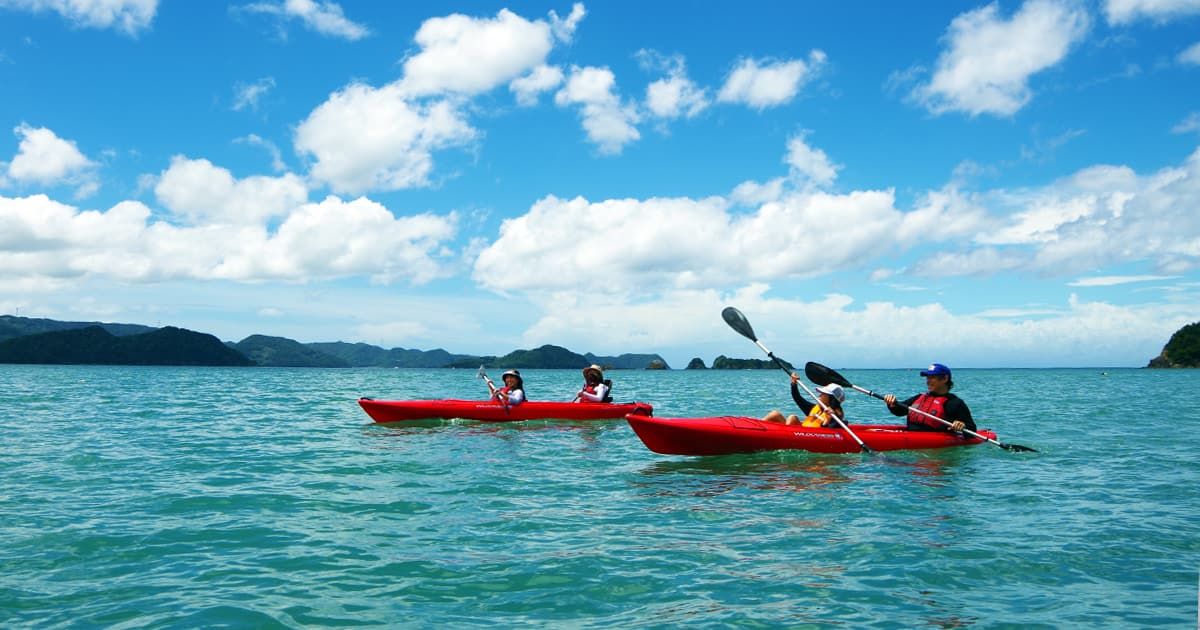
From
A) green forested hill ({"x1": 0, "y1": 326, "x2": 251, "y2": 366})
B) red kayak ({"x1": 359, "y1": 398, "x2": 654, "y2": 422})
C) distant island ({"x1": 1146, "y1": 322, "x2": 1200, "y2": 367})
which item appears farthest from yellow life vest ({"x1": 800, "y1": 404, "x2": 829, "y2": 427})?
green forested hill ({"x1": 0, "y1": 326, "x2": 251, "y2": 366})

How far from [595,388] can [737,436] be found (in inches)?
331

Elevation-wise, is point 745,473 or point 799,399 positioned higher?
point 799,399

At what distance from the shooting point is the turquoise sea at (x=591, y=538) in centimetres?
600

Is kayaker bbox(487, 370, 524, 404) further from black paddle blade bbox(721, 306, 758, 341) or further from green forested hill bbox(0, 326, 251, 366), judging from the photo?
green forested hill bbox(0, 326, 251, 366)

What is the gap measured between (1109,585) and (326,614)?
628 cm

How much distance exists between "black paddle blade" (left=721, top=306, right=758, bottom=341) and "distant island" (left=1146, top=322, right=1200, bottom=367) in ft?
565

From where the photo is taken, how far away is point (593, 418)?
68.5 feet

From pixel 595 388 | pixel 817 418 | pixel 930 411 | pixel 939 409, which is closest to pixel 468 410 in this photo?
pixel 595 388

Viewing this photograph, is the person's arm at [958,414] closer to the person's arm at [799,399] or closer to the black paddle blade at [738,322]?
the person's arm at [799,399]

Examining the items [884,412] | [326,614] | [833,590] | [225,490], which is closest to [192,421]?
[225,490]

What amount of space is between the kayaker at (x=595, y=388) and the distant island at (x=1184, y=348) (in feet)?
558

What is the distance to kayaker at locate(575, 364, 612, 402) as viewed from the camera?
21.2m

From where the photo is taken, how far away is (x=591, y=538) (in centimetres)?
808

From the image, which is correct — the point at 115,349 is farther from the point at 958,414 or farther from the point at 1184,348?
the point at 1184,348
